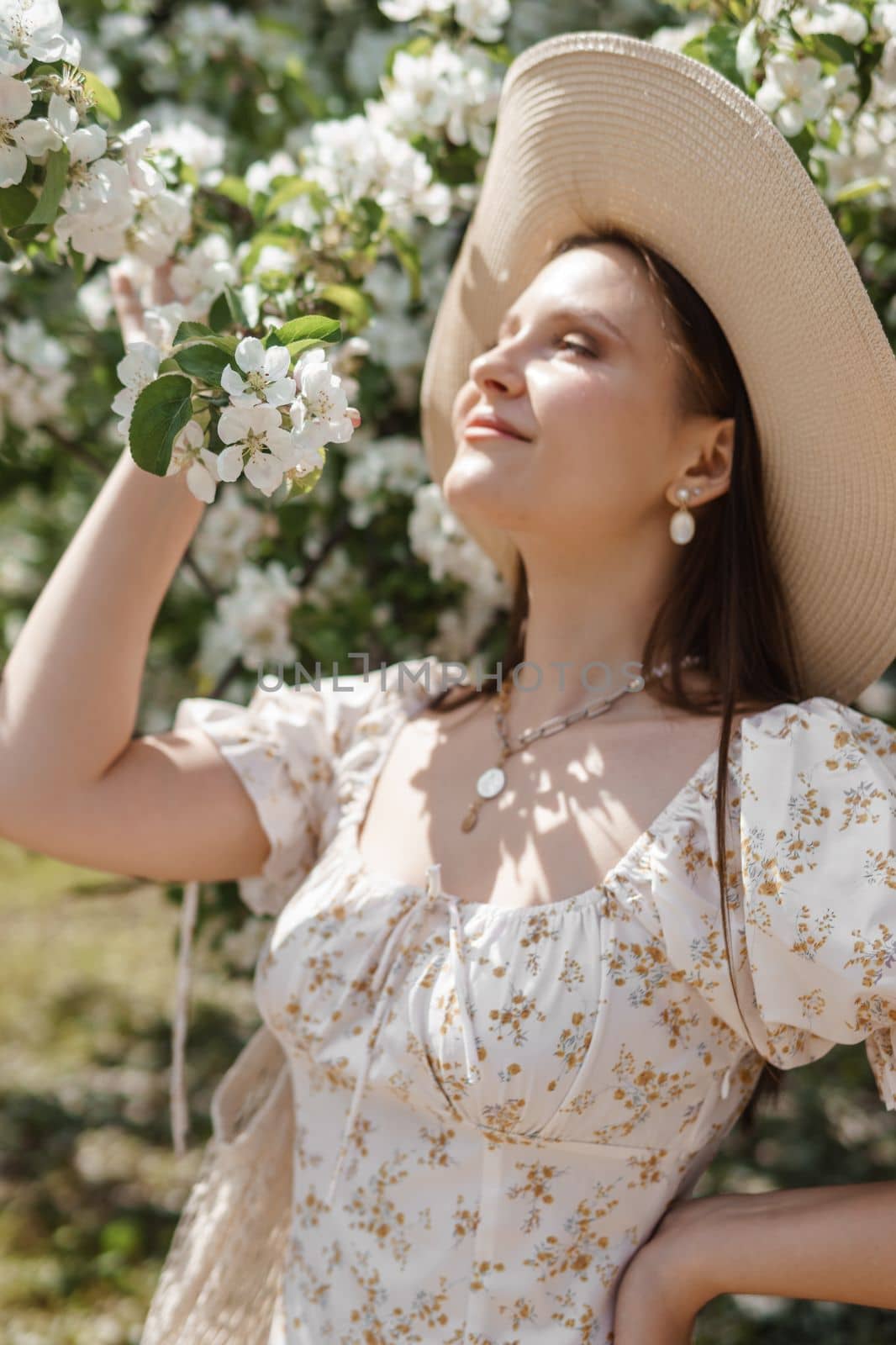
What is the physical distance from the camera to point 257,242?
1.83 m

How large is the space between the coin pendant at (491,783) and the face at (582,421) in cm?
31

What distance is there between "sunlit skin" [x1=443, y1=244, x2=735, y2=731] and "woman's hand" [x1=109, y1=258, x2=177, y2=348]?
43 cm

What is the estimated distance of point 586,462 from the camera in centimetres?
160

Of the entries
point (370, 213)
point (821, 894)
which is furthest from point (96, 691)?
point (821, 894)

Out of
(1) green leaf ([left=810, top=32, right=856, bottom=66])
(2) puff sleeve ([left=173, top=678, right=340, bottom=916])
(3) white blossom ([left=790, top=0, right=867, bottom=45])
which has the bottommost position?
(2) puff sleeve ([left=173, top=678, right=340, bottom=916])

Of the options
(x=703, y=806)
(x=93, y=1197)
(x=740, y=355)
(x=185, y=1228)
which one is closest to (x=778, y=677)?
(x=703, y=806)

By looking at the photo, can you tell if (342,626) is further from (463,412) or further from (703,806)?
→ (703,806)

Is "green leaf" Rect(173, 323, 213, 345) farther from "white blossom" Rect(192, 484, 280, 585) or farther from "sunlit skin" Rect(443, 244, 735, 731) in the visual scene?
"white blossom" Rect(192, 484, 280, 585)

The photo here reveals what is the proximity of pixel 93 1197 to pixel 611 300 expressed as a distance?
260 centimetres

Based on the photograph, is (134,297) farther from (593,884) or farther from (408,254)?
(593,884)

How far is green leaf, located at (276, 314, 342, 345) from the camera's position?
3.82 feet

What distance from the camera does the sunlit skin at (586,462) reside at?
1600 millimetres

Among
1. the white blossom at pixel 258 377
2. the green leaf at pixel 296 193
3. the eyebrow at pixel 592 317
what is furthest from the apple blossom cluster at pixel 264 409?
the green leaf at pixel 296 193

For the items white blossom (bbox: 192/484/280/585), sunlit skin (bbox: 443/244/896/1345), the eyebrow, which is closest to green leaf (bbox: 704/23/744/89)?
sunlit skin (bbox: 443/244/896/1345)
